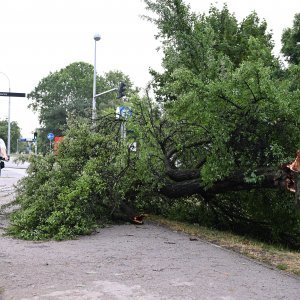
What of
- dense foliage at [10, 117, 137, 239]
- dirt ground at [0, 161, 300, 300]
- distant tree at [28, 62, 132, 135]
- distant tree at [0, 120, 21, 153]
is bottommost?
dirt ground at [0, 161, 300, 300]

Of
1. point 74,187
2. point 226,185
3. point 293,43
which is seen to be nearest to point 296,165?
point 226,185

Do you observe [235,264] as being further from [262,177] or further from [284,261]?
[262,177]

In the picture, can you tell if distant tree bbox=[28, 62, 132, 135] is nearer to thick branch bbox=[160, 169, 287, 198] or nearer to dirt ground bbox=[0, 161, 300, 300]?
thick branch bbox=[160, 169, 287, 198]

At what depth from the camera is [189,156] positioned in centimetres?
996

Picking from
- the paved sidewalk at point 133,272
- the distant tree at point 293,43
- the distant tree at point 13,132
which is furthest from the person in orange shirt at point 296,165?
the distant tree at point 13,132

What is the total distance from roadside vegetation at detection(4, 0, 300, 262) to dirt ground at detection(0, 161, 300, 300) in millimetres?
660

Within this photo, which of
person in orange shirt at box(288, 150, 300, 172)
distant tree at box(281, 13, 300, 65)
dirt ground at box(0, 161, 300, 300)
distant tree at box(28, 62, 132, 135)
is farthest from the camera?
distant tree at box(28, 62, 132, 135)

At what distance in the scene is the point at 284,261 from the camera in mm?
6266

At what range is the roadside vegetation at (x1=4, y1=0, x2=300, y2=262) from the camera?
25.4 ft

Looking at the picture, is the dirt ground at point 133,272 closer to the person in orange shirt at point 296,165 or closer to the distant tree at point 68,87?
the person in orange shirt at point 296,165

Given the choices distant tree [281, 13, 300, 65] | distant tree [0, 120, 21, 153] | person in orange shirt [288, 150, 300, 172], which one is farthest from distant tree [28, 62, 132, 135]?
person in orange shirt [288, 150, 300, 172]

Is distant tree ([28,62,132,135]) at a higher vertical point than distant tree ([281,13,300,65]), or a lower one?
higher

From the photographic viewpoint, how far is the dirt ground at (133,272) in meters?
4.60

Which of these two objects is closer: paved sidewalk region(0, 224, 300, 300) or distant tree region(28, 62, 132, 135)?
paved sidewalk region(0, 224, 300, 300)
